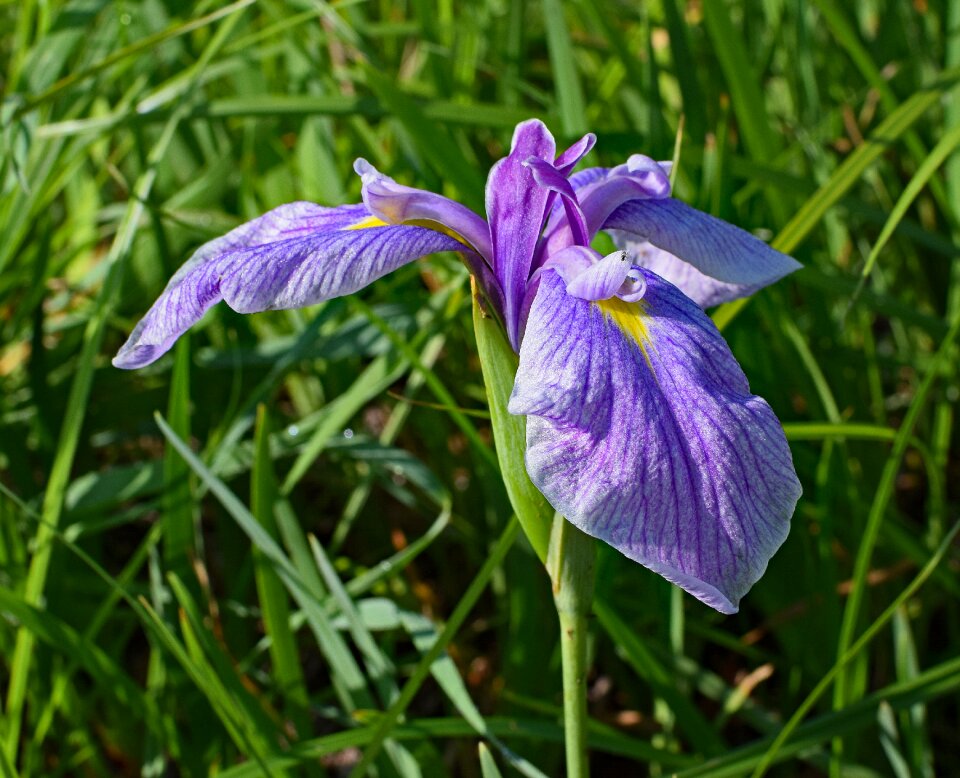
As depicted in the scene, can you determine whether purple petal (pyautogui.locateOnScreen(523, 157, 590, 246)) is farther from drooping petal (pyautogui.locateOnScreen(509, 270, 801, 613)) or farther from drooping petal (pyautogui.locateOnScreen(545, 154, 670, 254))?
drooping petal (pyautogui.locateOnScreen(509, 270, 801, 613))

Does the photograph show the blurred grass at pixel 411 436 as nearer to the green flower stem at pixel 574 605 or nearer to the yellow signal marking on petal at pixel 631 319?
the green flower stem at pixel 574 605

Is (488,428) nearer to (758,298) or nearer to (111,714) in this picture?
(758,298)

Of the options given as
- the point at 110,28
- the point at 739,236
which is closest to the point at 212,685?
the point at 739,236

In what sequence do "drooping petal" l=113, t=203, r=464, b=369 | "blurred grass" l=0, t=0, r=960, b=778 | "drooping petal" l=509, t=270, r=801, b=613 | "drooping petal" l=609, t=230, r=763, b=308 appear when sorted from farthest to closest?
1. "blurred grass" l=0, t=0, r=960, b=778
2. "drooping petal" l=609, t=230, r=763, b=308
3. "drooping petal" l=113, t=203, r=464, b=369
4. "drooping petal" l=509, t=270, r=801, b=613

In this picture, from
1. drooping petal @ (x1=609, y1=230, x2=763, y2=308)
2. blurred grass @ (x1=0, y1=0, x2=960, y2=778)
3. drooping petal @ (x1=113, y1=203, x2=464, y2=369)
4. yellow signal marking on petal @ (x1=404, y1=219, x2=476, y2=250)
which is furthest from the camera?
blurred grass @ (x1=0, y1=0, x2=960, y2=778)

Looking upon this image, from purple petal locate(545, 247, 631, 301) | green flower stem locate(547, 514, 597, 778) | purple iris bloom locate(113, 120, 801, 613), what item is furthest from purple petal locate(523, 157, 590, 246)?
green flower stem locate(547, 514, 597, 778)

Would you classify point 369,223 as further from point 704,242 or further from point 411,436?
point 411,436

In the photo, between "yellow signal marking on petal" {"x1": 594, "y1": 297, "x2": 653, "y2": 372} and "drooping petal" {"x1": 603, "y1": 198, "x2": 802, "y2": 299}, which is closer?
"yellow signal marking on petal" {"x1": 594, "y1": 297, "x2": 653, "y2": 372}
